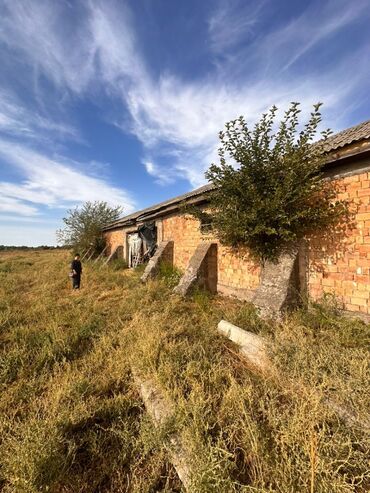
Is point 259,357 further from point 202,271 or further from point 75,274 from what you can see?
point 75,274

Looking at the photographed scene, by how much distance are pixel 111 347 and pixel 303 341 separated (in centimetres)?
281

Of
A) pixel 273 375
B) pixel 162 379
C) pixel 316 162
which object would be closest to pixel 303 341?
pixel 273 375

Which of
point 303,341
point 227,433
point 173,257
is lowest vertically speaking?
point 227,433

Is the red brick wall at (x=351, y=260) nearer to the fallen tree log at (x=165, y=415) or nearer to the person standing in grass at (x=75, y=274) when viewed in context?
the fallen tree log at (x=165, y=415)

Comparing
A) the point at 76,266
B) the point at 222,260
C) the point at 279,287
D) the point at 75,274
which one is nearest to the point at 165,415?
the point at 279,287

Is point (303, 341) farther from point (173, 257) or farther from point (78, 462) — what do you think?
point (173, 257)

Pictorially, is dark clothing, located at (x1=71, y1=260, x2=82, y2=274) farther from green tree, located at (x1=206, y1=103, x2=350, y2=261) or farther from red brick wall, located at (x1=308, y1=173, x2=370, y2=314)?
red brick wall, located at (x1=308, y1=173, x2=370, y2=314)

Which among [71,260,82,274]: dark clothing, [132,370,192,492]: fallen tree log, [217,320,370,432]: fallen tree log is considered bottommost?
[132,370,192,492]: fallen tree log

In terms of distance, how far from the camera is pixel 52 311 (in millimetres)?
5520

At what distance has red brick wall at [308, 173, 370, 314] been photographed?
3.99 meters

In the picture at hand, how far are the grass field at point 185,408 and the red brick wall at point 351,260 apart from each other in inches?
14.9

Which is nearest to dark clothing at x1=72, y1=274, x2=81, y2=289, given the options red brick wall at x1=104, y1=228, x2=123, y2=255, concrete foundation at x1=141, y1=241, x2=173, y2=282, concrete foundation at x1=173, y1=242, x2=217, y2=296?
concrete foundation at x1=141, y1=241, x2=173, y2=282

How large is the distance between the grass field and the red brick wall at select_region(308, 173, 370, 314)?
379mm

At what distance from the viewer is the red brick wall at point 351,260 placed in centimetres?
399
